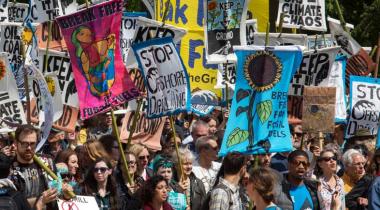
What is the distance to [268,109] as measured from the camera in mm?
12734

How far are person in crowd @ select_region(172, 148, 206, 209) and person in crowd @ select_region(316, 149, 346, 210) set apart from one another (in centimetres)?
116

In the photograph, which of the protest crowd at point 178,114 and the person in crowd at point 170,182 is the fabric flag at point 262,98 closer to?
the protest crowd at point 178,114

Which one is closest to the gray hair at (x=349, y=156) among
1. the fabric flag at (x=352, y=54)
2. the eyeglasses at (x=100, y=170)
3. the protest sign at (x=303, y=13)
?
the eyeglasses at (x=100, y=170)

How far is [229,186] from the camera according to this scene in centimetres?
1162

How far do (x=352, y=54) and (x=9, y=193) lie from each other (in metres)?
9.22

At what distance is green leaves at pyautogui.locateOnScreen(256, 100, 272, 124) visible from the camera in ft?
41.7

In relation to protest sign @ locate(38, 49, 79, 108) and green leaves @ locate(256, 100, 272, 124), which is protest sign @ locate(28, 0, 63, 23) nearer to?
protest sign @ locate(38, 49, 79, 108)

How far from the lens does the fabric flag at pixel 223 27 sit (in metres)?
15.5

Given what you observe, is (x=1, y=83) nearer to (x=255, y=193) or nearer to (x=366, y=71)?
(x=255, y=193)

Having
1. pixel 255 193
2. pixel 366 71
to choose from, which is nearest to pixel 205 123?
pixel 366 71

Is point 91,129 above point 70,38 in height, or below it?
below

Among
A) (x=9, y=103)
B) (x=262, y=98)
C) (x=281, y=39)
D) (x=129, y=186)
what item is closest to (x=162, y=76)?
(x=262, y=98)

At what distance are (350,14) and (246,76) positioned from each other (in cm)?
1791

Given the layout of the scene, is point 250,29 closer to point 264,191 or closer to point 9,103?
point 9,103
